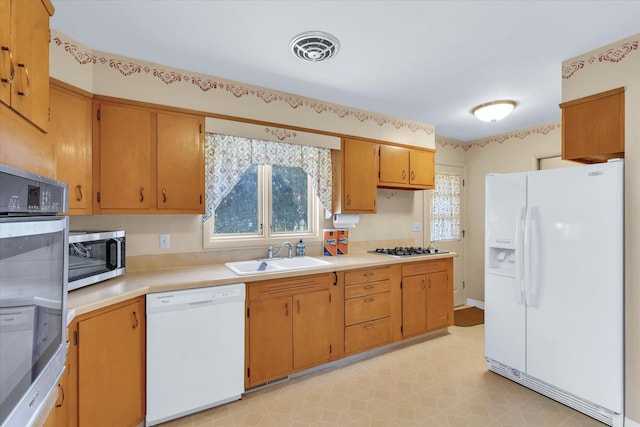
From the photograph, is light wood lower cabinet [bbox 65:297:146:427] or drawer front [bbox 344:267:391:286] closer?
light wood lower cabinet [bbox 65:297:146:427]

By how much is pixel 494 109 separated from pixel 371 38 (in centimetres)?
177

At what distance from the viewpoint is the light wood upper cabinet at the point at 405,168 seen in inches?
136

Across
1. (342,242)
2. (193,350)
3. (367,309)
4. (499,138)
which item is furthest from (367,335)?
(499,138)

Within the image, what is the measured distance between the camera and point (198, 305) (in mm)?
2037

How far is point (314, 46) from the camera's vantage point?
81.2 inches

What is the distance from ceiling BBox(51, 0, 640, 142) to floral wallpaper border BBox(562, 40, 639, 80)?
0.24ft

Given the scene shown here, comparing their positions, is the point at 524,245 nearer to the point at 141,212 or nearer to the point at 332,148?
the point at 332,148

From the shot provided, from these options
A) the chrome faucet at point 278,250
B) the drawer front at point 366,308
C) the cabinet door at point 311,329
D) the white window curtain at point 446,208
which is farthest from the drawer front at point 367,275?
the white window curtain at point 446,208

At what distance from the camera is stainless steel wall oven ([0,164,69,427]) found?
2.29 ft

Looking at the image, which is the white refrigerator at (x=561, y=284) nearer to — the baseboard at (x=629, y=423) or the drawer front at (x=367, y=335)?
the baseboard at (x=629, y=423)

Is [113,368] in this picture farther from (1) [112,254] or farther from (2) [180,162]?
(2) [180,162]

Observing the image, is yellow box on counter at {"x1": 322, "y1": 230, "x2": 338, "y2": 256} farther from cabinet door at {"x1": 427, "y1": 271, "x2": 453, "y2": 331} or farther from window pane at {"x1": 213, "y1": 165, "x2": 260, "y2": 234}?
cabinet door at {"x1": 427, "y1": 271, "x2": 453, "y2": 331}

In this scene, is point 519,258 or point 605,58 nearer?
point 605,58

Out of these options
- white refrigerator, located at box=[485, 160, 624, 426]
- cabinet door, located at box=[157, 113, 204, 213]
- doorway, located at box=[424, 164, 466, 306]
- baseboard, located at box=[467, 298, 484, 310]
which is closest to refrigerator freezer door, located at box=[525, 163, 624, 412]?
white refrigerator, located at box=[485, 160, 624, 426]
